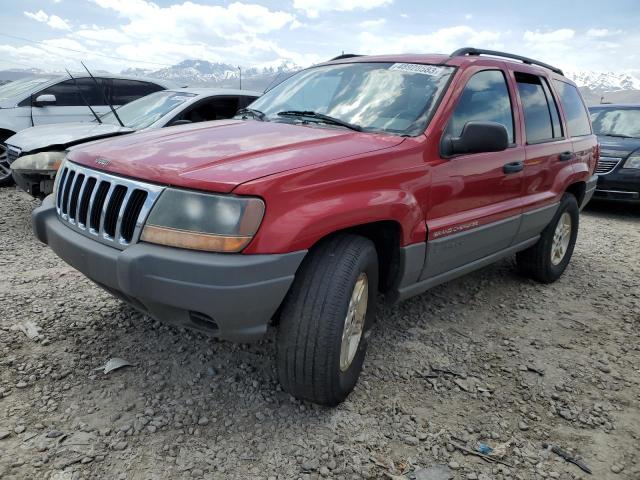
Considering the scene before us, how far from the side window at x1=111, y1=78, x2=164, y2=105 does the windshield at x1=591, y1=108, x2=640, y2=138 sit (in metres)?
7.47

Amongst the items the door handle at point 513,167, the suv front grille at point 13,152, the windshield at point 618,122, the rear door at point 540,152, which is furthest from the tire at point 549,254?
the suv front grille at point 13,152

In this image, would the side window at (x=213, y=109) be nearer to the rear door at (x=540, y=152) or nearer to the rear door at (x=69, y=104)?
the rear door at (x=69, y=104)

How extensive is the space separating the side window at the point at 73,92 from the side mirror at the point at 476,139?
21.0ft

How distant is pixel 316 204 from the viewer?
6.75 ft

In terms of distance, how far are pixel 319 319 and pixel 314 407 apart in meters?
0.56

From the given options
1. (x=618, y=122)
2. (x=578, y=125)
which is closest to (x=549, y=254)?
(x=578, y=125)

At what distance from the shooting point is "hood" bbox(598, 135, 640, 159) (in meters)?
7.64

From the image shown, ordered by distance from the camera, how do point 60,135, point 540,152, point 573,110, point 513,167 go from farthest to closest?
1. point 60,135
2. point 573,110
3. point 540,152
4. point 513,167

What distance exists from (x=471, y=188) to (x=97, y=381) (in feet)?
7.51

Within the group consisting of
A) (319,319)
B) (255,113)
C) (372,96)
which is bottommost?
(319,319)

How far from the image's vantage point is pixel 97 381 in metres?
2.47

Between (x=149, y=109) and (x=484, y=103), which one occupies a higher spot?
(x=484, y=103)

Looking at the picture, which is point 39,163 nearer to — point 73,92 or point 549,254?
point 73,92

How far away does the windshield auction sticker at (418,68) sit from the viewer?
3.01m
